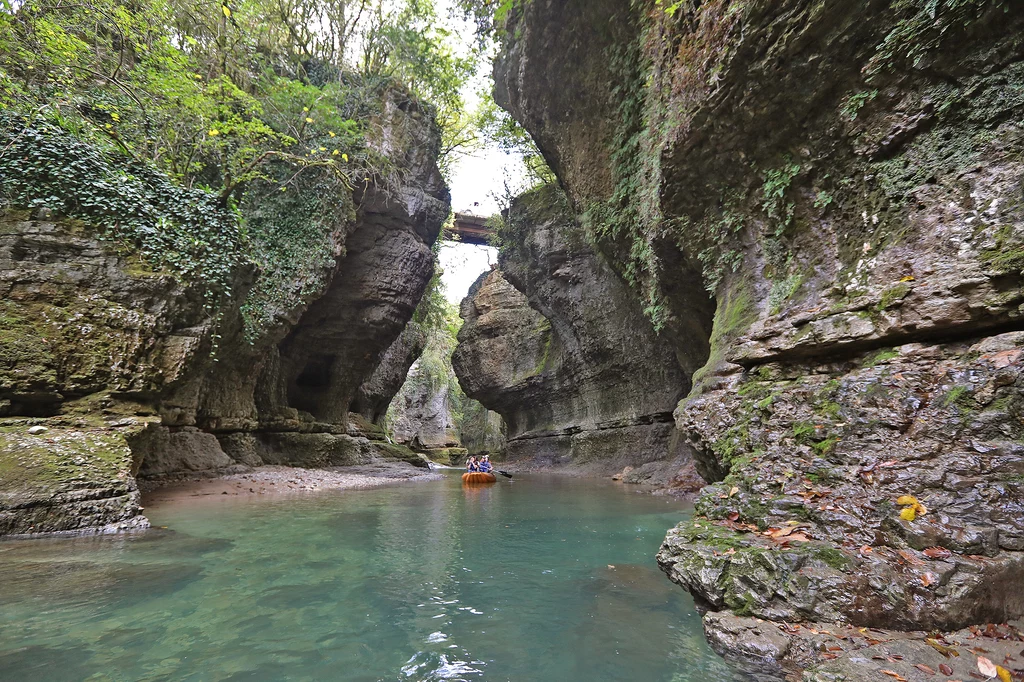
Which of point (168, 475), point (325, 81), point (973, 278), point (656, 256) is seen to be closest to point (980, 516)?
point (973, 278)

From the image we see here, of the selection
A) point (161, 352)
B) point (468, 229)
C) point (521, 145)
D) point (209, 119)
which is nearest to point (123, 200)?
point (161, 352)

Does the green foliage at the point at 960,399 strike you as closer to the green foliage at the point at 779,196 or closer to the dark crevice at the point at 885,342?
the dark crevice at the point at 885,342

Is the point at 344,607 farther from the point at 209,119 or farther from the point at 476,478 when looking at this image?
the point at 209,119

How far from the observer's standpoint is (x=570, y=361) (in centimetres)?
1950

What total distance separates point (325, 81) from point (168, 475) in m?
12.6

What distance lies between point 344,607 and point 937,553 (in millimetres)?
3795

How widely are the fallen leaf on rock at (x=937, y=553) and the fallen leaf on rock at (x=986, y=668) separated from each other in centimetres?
74

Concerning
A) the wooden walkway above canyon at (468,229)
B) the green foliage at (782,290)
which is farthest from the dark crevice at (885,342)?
the wooden walkway above canyon at (468,229)

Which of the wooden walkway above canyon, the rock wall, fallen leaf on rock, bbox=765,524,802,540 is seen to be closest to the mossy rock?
the rock wall

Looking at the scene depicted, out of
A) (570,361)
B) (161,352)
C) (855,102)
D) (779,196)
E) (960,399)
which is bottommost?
(960,399)

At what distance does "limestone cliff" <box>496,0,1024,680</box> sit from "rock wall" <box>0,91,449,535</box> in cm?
674

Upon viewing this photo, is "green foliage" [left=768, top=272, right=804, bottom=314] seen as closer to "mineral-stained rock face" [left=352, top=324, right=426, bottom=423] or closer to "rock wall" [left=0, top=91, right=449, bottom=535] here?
"rock wall" [left=0, top=91, right=449, bottom=535]

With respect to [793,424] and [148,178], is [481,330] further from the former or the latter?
[793,424]

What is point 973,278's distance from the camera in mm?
3510
